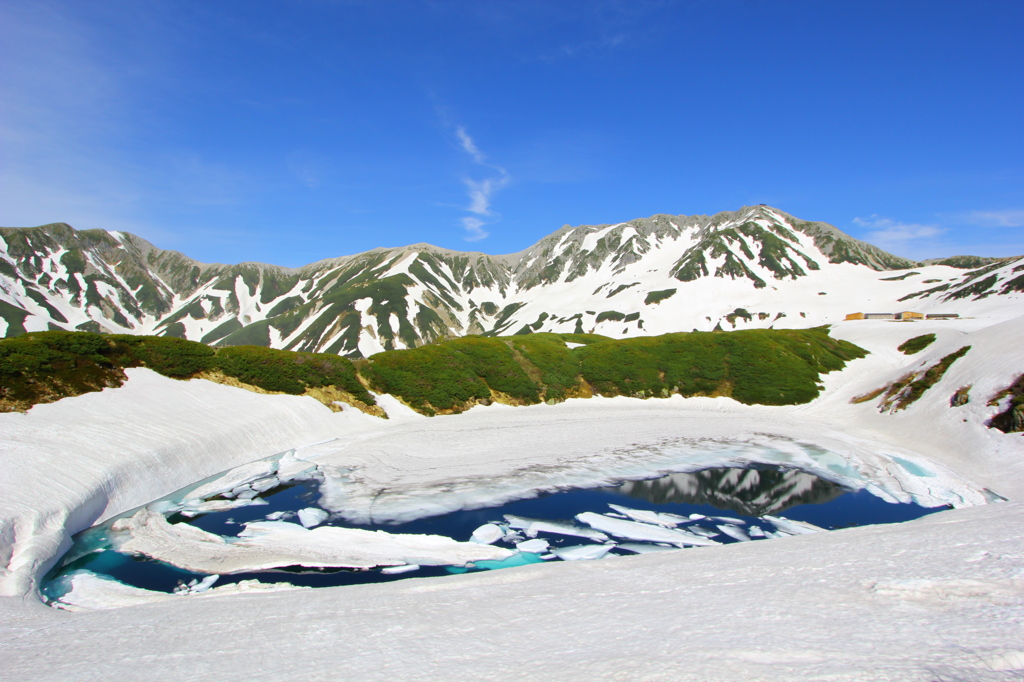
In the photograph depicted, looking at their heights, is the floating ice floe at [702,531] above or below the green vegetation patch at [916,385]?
below

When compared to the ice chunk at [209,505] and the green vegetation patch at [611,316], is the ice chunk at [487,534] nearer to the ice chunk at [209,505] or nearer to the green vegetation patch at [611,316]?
the ice chunk at [209,505]

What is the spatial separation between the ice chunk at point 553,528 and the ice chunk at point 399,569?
364 centimetres

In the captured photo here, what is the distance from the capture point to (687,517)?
52.0 ft

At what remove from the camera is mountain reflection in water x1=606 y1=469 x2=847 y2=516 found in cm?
1738

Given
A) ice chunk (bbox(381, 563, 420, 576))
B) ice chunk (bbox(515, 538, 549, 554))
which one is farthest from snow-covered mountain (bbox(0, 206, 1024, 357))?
ice chunk (bbox(381, 563, 420, 576))

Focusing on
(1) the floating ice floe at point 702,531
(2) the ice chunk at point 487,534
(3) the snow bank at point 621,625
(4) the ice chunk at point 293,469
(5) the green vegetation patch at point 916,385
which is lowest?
(1) the floating ice floe at point 702,531

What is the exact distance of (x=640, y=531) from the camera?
14469 mm

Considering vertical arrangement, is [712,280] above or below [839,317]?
above

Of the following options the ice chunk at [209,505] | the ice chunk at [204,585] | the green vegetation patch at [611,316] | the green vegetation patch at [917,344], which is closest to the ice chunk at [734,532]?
the ice chunk at [204,585]

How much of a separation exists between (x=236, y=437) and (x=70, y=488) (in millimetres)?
8424

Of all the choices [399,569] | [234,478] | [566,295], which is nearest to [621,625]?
[399,569]

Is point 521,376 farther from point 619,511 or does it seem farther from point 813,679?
point 813,679

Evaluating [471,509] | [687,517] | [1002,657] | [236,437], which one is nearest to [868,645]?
[1002,657]

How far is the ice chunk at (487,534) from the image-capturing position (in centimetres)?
1379
